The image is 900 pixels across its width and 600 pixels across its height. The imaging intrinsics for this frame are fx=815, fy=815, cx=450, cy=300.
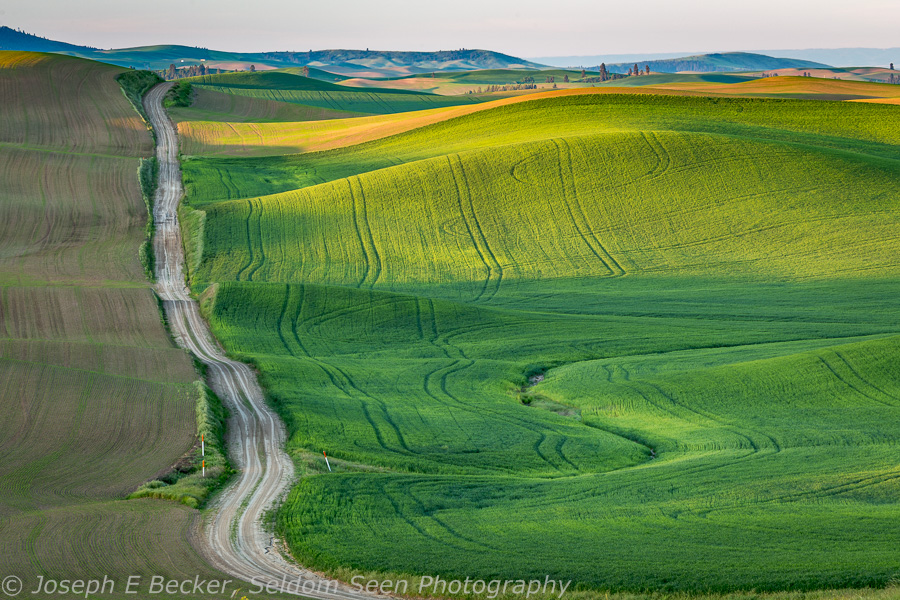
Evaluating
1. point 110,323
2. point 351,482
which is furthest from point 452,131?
point 351,482

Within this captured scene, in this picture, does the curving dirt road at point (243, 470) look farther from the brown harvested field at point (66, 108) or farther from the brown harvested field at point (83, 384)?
the brown harvested field at point (66, 108)

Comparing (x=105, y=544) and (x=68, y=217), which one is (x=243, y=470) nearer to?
(x=105, y=544)

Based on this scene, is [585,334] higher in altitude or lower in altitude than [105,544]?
lower

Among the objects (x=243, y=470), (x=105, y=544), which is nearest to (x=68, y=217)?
(x=243, y=470)

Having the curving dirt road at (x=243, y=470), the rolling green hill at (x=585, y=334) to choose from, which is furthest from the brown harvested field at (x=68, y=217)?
the rolling green hill at (x=585, y=334)

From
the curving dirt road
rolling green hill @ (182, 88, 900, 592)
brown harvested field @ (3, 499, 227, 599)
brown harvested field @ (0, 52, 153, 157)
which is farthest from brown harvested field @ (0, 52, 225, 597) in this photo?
brown harvested field @ (0, 52, 153, 157)

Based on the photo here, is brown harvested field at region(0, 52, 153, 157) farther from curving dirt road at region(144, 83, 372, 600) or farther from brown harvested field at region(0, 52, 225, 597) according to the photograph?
curving dirt road at region(144, 83, 372, 600)
